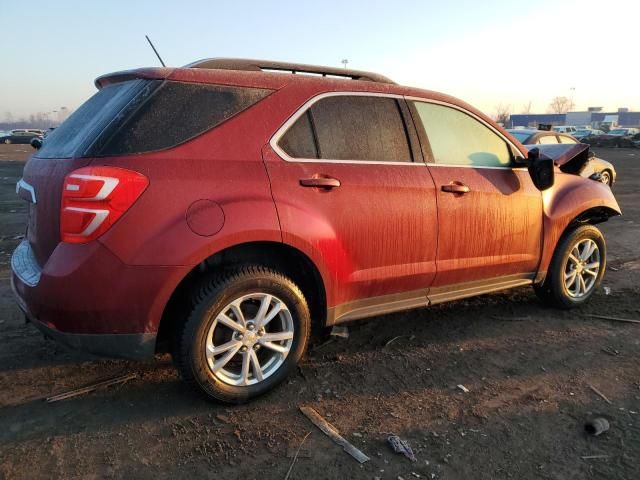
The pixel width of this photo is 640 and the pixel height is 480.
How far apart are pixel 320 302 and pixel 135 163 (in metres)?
1.34

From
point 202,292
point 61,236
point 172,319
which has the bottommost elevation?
point 172,319

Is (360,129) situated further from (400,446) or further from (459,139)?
(400,446)

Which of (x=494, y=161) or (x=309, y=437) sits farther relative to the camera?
(x=494, y=161)

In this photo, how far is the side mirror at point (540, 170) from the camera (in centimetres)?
386

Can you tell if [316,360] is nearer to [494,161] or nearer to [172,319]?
[172,319]

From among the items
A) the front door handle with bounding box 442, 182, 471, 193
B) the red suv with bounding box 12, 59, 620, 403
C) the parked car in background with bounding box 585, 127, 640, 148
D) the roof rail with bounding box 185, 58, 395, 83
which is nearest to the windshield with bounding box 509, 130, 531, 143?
the red suv with bounding box 12, 59, 620, 403

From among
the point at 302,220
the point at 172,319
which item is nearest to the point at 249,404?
the point at 172,319

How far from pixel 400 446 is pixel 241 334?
3.35 ft

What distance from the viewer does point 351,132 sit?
315 cm

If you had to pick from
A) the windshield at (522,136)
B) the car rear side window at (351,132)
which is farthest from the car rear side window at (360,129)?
the windshield at (522,136)

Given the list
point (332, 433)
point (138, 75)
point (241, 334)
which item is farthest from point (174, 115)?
point (332, 433)

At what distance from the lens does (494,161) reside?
3.82 meters

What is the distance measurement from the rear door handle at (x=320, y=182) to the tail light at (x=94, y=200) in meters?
0.93

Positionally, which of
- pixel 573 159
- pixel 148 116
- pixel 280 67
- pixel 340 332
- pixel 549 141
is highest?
pixel 280 67
